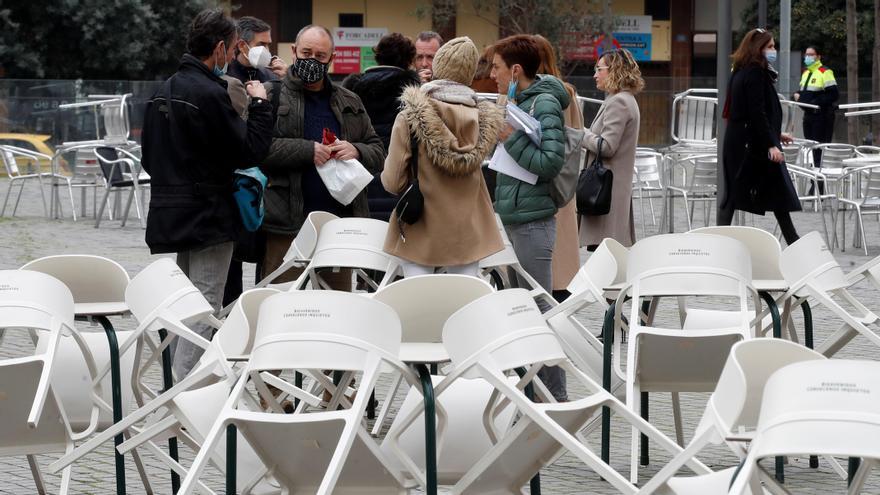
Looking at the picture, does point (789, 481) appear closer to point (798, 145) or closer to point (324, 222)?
point (324, 222)

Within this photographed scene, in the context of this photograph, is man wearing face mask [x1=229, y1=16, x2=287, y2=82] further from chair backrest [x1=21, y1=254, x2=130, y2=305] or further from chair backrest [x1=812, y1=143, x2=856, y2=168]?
chair backrest [x1=812, y1=143, x2=856, y2=168]

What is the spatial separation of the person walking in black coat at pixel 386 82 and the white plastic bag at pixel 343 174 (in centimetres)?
101

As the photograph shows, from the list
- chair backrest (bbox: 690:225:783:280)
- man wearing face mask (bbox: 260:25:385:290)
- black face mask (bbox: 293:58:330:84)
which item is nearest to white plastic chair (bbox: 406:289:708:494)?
chair backrest (bbox: 690:225:783:280)

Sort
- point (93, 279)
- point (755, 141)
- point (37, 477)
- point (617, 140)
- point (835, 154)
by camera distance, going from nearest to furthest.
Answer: point (37, 477) → point (93, 279) → point (617, 140) → point (755, 141) → point (835, 154)

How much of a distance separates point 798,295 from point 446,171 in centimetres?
178

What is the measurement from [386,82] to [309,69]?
117cm

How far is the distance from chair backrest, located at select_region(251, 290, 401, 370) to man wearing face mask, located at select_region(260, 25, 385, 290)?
11.9 feet

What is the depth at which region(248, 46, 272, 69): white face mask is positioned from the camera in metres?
8.77

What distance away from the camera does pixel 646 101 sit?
3681cm

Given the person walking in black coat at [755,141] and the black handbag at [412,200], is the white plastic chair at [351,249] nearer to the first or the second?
the black handbag at [412,200]

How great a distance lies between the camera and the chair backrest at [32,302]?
5152 millimetres

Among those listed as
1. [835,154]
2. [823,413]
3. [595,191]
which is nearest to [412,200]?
[595,191]

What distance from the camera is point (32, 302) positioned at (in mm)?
5199

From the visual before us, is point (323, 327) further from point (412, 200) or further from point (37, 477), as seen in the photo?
point (412, 200)
